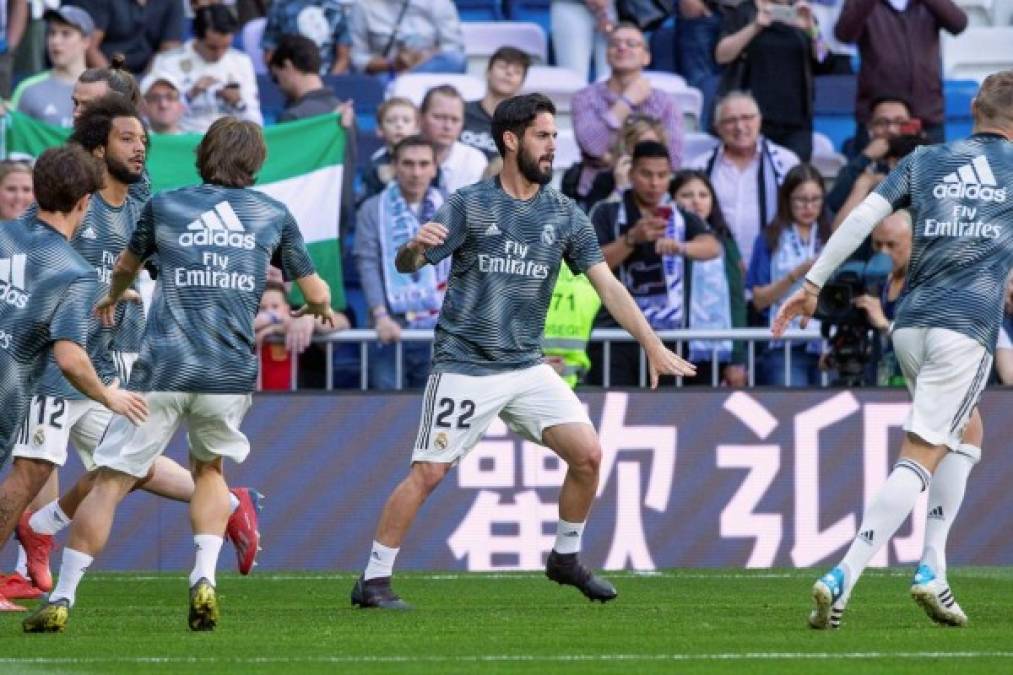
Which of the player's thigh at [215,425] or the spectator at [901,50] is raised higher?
the spectator at [901,50]

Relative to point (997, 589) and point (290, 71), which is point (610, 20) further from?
point (997, 589)

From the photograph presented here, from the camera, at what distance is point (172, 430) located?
360 inches

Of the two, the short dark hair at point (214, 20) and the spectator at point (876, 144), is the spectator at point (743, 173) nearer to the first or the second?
the spectator at point (876, 144)

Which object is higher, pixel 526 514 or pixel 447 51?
pixel 447 51

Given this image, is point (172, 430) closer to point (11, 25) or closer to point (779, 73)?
point (11, 25)

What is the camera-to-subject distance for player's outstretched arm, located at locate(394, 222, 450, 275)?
9773mm

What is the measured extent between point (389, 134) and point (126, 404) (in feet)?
23.3

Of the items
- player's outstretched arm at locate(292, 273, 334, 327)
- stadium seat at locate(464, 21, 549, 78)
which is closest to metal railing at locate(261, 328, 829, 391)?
player's outstretched arm at locate(292, 273, 334, 327)

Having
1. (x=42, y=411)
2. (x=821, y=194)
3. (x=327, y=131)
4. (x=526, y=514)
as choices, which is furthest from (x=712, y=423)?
(x=42, y=411)

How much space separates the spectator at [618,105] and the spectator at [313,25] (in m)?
2.23

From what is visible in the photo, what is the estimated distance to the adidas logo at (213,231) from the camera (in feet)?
29.6

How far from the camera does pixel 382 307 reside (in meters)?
14.1

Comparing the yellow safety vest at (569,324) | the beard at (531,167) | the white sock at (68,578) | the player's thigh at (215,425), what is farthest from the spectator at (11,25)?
the white sock at (68,578)

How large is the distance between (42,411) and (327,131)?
5.37 meters
